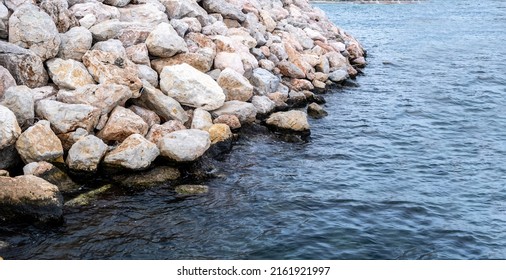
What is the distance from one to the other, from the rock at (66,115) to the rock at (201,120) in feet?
11.6

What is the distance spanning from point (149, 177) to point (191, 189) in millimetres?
1390

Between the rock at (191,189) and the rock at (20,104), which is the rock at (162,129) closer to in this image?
the rock at (191,189)

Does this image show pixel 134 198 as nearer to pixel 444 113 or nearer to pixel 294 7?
pixel 444 113

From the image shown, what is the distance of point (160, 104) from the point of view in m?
18.2

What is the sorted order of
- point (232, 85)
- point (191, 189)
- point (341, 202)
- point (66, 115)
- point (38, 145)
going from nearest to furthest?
point (341, 202) → point (38, 145) → point (191, 189) → point (66, 115) → point (232, 85)

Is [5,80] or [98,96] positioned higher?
[5,80]

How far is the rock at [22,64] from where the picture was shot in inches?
656

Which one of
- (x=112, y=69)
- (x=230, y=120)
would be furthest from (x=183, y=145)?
(x=112, y=69)

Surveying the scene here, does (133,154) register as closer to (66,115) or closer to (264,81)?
(66,115)

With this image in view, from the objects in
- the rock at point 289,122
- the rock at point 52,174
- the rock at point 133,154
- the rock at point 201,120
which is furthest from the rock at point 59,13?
the rock at point 289,122
